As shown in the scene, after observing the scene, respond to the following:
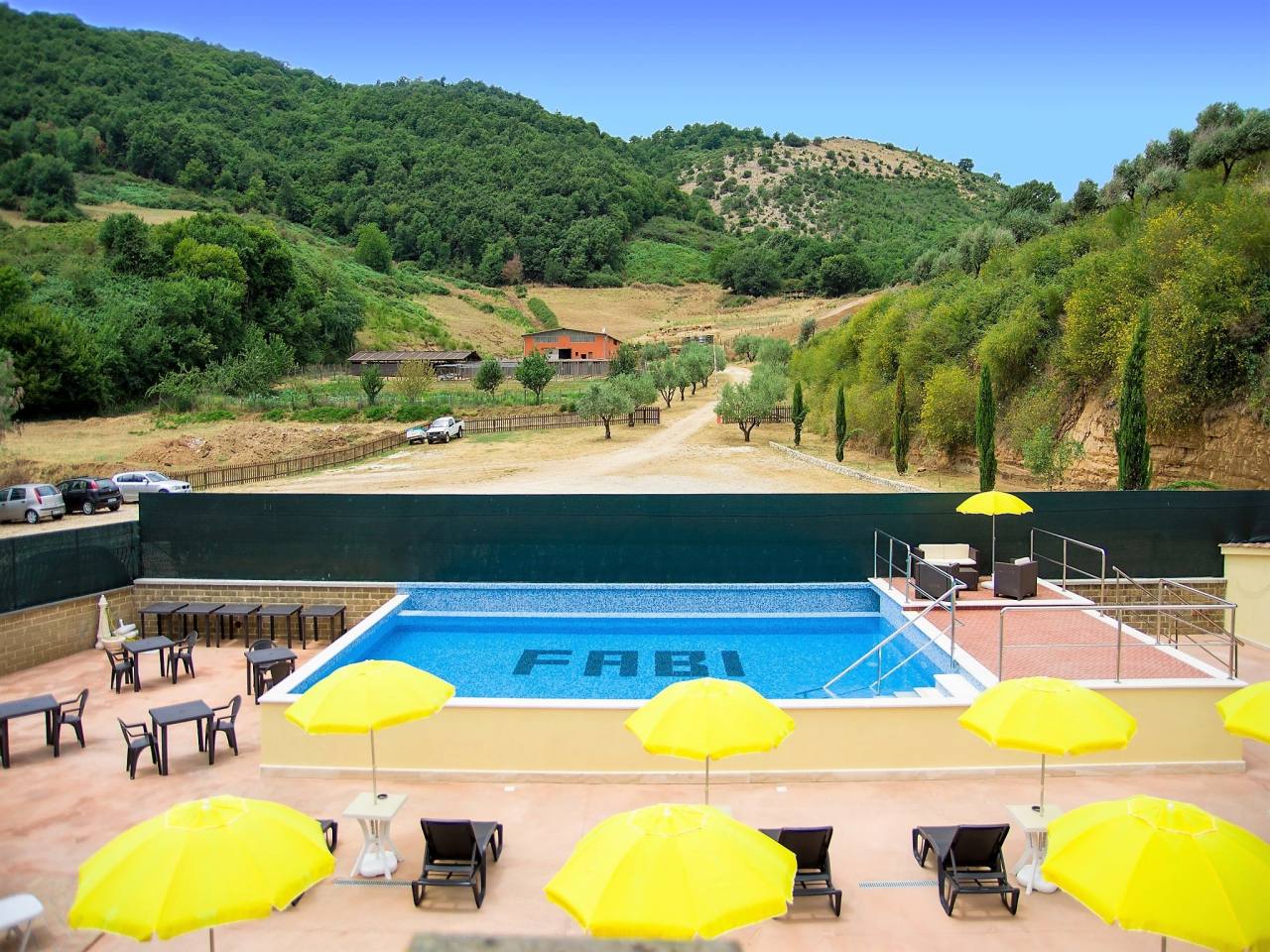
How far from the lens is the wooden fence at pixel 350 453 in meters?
35.2

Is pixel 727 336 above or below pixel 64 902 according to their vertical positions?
above

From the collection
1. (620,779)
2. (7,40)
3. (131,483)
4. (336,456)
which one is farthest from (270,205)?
(620,779)

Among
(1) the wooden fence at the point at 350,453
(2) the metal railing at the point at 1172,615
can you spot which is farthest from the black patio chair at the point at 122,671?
(1) the wooden fence at the point at 350,453

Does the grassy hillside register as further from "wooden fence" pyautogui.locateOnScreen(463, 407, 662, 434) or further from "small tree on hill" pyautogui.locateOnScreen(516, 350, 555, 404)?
"small tree on hill" pyautogui.locateOnScreen(516, 350, 555, 404)

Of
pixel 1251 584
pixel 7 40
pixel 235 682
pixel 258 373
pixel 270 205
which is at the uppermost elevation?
pixel 7 40

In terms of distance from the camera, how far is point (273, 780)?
938 centimetres

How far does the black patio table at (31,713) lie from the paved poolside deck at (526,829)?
17 centimetres

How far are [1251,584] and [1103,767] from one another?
7843 millimetres

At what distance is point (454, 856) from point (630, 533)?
8.96 meters

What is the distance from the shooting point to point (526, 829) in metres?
8.17

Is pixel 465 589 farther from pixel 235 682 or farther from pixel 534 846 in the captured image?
pixel 534 846

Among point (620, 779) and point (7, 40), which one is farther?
point (7, 40)

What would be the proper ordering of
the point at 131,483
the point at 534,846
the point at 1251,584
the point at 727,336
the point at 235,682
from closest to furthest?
the point at 534,846, the point at 235,682, the point at 1251,584, the point at 131,483, the point at 727,336

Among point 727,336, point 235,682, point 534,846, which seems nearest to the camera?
point 534,846
